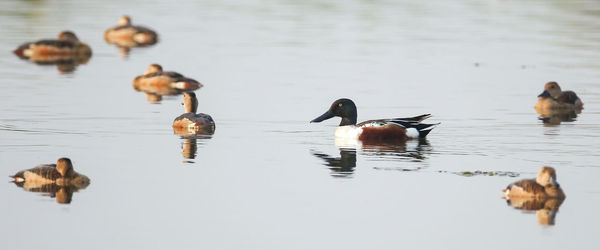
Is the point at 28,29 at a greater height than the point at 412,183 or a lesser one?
greater

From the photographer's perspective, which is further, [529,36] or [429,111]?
[529,36]

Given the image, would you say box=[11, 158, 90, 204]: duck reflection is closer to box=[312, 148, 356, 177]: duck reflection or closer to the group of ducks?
the group of ducks

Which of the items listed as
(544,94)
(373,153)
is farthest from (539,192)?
(544,94)

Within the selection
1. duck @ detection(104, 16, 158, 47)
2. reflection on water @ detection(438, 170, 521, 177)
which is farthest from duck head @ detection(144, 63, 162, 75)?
reflection on water @ detection(438, 170, 521, 177)

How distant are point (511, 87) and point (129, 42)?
51.9 feet

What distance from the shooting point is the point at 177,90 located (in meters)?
28.3

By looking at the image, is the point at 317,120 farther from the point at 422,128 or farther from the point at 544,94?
the point at 544,94

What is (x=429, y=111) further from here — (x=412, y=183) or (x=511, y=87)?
(x=412, y=183)

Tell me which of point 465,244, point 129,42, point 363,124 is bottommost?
point 465,244

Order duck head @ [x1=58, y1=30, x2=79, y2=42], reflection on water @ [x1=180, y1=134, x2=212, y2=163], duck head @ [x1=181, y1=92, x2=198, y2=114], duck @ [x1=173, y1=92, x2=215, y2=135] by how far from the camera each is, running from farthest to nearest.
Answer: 1. duck head @ [x1=58, y1=30, x2=79, y2=42]
2. duck head @ [x1=181, y1=92, x2=198, y2=114]
3. duck @ [x1=173, y1=92, x2=215, y2=135]
4. reflection on water @ [x1=180, y1=134, x2=212, y2=163]

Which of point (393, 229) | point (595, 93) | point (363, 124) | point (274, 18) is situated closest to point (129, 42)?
point (274, 18)

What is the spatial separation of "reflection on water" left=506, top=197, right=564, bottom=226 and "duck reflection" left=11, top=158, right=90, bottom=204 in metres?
5.53

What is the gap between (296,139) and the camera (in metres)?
20.6

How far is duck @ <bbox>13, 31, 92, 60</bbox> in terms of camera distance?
1359 inches
